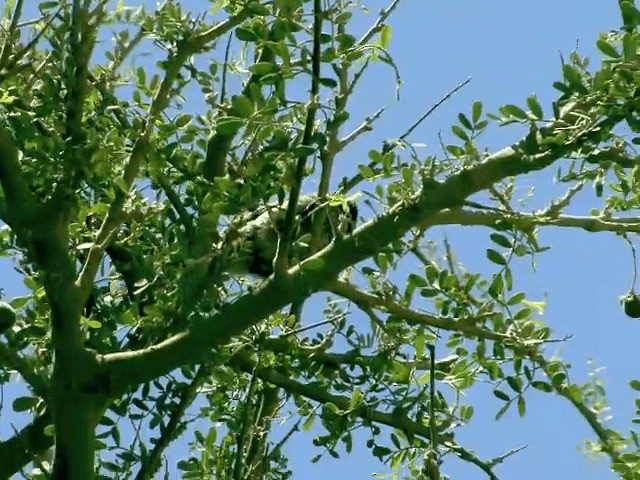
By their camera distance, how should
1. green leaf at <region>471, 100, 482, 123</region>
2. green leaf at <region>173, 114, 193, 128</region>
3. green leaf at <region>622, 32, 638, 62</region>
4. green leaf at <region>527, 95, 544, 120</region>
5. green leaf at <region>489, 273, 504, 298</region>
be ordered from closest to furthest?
green leaf at <region>622, 32, 638, 62</region> < green leaf at <region>527, 95, 544, 120</region> < green leaf at <region>471, 100, 482, 123</region> < green leaf at <region>489, 273, 504, 298</region> < green leaf at <region>173, 114, 193, 128</region>

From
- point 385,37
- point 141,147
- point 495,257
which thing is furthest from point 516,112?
point 141,147

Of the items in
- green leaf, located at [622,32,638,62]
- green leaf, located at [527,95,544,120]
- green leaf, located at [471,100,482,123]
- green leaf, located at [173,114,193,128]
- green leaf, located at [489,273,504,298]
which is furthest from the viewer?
green leaf, located at [173,114,193,128]

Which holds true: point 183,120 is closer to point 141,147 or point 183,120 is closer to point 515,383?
point 141,147

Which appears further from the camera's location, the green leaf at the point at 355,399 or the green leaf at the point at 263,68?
the green leaf at the point at 355,399

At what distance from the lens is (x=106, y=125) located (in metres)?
3.13

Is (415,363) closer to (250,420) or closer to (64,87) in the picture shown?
(250,420)

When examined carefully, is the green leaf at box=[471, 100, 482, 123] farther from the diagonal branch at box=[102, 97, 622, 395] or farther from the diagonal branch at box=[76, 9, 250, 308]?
the diagonal branch at box=[76, 9, 250, 308]

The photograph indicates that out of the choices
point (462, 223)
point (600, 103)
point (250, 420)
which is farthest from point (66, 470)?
point (600, 103)

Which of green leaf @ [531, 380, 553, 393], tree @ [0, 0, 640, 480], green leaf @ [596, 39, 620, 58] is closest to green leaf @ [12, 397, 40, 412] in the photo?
tree @ [0, 0, 640, 480]

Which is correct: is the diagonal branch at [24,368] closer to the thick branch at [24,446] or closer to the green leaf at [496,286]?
the thick branch at [24,446]

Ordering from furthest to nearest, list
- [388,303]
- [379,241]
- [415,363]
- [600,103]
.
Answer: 1. [415,363]
2. [388,303]
3. [379,241]
4. [600,103]

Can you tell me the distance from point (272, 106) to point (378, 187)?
1.08 feet

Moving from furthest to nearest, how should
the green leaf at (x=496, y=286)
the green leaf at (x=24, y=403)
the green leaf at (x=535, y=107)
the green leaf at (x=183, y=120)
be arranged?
the green leaf at (x=24, y=403) < the green leaf at (x=183, y=120) < the green leaf at (x=496, y=286) < the green leaf at (x=535, y=107)

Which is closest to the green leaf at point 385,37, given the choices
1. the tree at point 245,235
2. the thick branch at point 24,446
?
the tree at point 245,235
